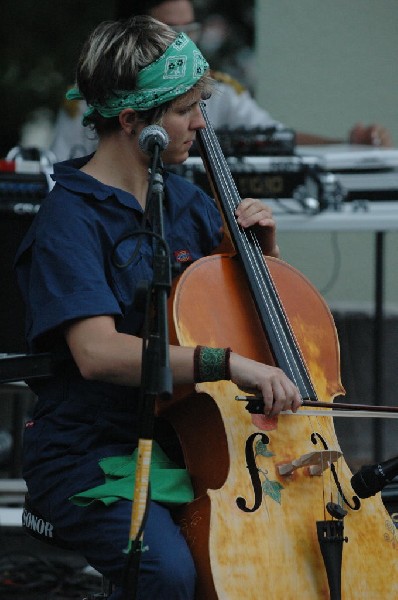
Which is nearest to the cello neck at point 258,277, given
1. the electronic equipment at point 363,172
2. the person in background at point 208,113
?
the electronic equipment at point 363,172

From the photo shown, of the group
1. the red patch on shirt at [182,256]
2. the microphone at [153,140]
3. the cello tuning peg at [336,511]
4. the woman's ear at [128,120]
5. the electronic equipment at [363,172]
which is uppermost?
the electronic equipment at [363,172]

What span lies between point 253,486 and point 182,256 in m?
0.66

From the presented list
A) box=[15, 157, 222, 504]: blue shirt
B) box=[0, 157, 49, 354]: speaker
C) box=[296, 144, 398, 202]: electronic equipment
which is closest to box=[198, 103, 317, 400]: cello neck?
box=[15, 157, 222, 504]: blue shirt

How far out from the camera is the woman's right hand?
91.1 inches

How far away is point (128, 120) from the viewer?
2.63 m

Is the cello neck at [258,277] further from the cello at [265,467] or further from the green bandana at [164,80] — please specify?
the green bandana at [164,80]

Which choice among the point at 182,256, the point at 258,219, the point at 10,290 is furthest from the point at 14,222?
the point at 258,219

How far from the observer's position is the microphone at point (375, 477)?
2307 millimetres

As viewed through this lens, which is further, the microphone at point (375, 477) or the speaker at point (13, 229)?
the speaker at point (13, 229)

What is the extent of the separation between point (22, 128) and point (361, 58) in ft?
6.85

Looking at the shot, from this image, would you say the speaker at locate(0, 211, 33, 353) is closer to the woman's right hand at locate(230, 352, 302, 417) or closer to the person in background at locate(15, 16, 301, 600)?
the person in background at locate(15, 16, 301, 600)

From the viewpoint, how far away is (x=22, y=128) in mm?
7023

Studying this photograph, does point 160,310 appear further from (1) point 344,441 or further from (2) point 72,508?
(1) point 344,441

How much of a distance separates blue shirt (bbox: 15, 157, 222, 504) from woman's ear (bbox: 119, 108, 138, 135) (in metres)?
0.14
